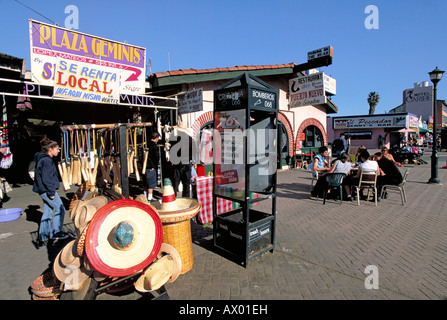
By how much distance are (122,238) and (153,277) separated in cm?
56

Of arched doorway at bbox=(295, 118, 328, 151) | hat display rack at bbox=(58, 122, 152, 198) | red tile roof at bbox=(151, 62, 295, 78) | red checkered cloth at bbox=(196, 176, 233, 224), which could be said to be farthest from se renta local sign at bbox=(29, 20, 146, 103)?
arched doorway at bbox=(295, 118, 328, 151)

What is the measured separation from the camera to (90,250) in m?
2.20

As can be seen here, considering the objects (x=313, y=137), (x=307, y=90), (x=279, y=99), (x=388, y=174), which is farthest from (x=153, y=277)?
(x=313, y=137)

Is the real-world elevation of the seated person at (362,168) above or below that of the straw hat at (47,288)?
above

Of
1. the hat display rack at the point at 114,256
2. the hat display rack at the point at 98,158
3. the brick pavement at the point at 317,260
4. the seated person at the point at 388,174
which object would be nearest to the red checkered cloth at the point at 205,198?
the brick pavement at the point at 317,260

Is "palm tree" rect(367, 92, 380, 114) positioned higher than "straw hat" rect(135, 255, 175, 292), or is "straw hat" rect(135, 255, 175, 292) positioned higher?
"palm tree" rect(367, 92, 380, 114)

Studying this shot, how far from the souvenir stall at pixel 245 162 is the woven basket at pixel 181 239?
685mm

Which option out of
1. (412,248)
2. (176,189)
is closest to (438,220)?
(412,248)

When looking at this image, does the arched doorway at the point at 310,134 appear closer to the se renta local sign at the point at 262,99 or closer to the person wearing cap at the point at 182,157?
the person wearing cap at the point at 182,157

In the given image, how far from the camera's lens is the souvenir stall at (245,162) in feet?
11.6

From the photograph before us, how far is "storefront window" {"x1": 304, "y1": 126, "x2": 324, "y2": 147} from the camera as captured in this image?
15.5 m

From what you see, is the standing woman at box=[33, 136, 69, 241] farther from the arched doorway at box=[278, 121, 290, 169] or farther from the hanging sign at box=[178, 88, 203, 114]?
the arched doorway at box=[278, 121, 290, 169]

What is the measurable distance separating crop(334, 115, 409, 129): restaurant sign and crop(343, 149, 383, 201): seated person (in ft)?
94.3
